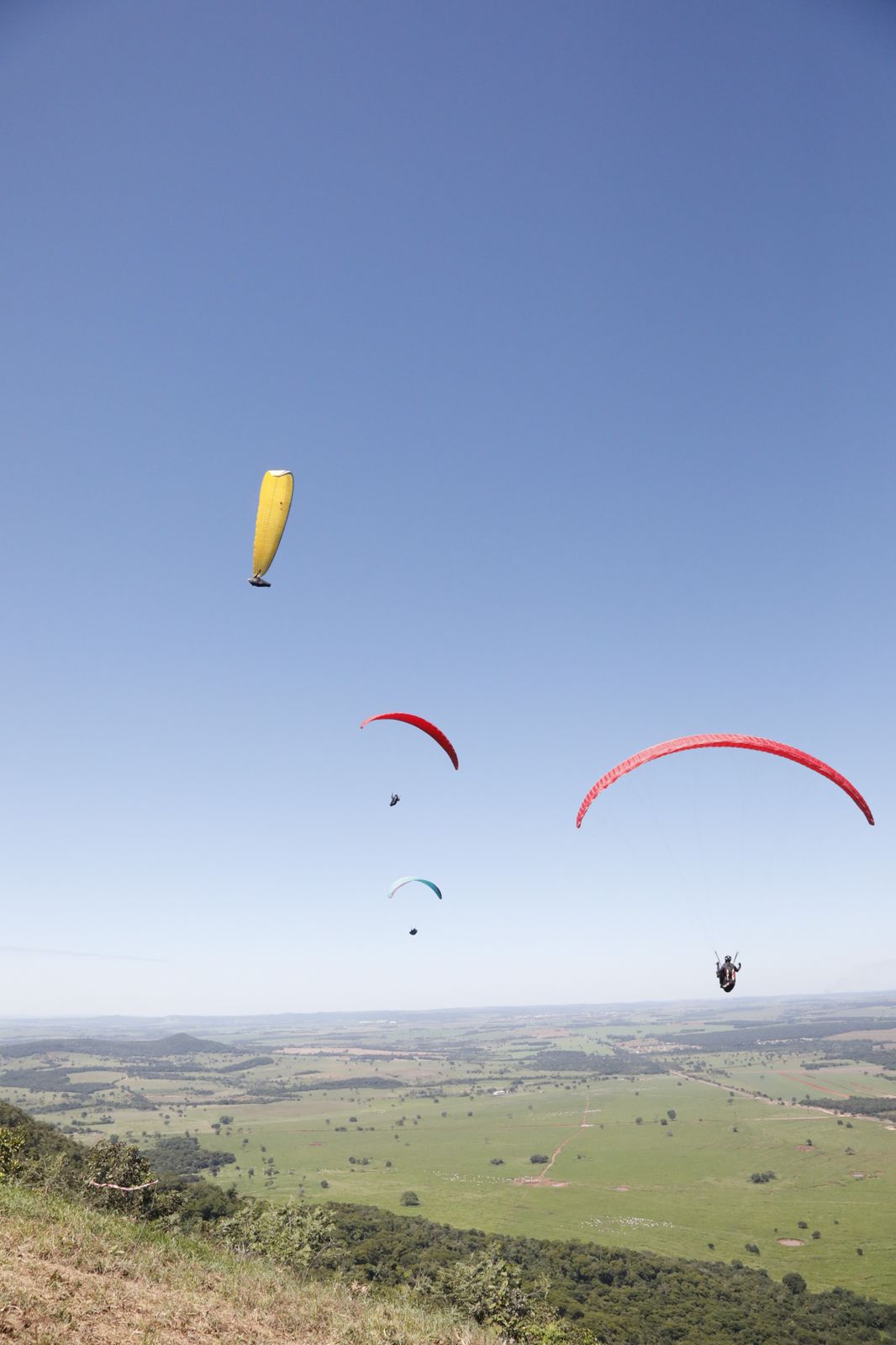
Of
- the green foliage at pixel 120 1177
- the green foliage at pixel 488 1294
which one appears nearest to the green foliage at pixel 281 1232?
the green foliage at pixel 120 1177

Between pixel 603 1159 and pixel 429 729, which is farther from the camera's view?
pixel 603 1159

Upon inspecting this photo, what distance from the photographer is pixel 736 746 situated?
16.0 m

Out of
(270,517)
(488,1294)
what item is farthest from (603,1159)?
(270,517)

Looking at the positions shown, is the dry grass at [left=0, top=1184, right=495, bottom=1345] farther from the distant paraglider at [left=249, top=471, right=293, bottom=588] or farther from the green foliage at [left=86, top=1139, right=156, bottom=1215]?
the green foliage at [left=86, top=1139, right=156, bottom=1215]

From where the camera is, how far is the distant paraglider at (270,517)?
527 inches

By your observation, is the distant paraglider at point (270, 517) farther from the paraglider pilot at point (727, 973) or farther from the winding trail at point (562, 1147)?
the winding trail at point (562, 1147)

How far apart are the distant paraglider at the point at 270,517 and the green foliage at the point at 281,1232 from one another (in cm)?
2894

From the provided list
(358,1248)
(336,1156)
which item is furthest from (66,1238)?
(336,1156)

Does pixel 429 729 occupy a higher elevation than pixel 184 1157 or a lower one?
higher

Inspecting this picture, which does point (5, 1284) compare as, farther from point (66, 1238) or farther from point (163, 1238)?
point (163, 1238)

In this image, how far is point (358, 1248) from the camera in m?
40.9

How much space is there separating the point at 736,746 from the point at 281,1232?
34.1 metres

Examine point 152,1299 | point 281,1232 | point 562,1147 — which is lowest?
point 562,1147

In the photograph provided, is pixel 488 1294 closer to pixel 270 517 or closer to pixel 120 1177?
pixel 120 1177
